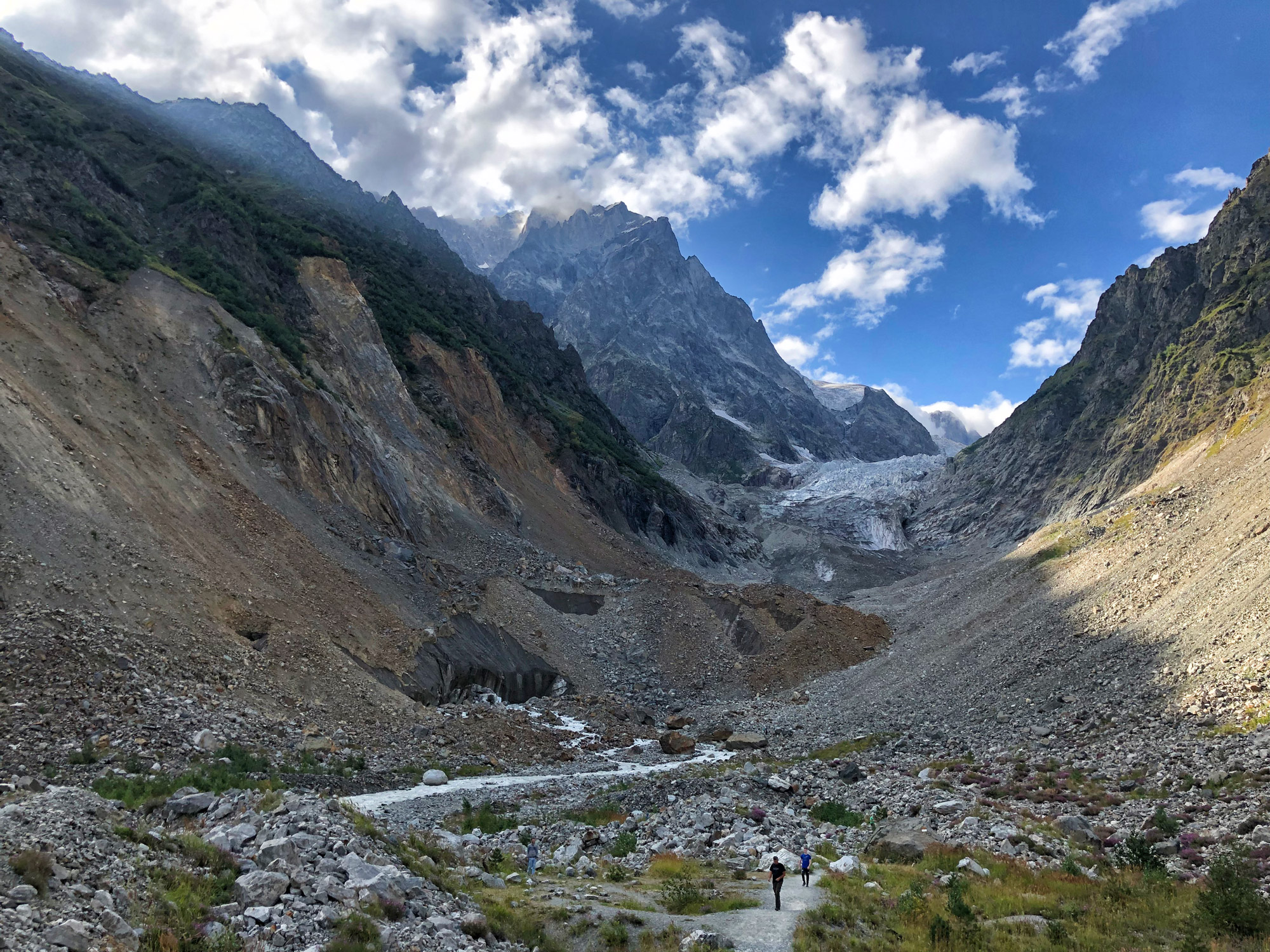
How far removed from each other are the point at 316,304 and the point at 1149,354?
399ft

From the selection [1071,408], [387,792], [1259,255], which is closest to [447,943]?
[387,792]

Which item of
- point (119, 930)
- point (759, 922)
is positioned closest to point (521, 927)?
point (759, 922)

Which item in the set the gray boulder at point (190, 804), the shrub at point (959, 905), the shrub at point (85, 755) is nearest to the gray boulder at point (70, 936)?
the gray boulder at point (190, 804)

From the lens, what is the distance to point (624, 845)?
18.4 meters

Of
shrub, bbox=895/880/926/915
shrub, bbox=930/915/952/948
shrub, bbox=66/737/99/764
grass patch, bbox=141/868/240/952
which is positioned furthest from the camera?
shrub, bbox=66/737/99/764

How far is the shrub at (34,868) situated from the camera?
8.52 m

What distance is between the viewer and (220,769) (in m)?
20.2

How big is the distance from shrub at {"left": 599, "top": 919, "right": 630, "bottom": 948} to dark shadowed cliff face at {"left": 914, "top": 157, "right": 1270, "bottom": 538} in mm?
91236

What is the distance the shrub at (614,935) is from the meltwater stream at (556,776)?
10.0m

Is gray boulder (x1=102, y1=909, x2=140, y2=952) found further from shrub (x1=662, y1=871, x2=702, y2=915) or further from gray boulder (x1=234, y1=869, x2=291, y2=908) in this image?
shrub (x1=662, y1=871, x2=702, y2=915)

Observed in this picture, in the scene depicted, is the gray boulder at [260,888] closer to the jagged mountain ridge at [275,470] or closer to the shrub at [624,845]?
the shrub at [624,845]

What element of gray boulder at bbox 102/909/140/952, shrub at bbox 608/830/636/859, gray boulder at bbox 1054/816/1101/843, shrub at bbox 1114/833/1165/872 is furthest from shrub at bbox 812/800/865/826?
gray boulder at bbox 102/909/140/952

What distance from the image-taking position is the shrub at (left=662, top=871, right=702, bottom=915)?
43.1 ft

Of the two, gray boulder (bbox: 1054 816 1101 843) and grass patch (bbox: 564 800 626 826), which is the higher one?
grass patch (bbox: 564 800 626 826)
